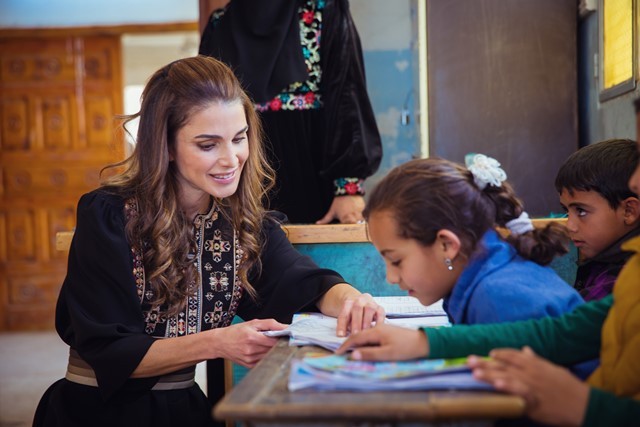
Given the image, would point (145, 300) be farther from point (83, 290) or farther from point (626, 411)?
point (626, 411)

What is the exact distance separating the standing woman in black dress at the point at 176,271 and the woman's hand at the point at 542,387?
649 mm

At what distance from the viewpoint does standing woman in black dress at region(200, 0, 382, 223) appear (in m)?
2.91

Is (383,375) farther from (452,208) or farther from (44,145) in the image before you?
(44,145)

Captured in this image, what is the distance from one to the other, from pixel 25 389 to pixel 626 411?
4688 mm

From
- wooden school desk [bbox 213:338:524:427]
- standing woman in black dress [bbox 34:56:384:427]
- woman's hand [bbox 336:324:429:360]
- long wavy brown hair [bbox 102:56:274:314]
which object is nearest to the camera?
wooden school desk [bbox 213:338:524:427]

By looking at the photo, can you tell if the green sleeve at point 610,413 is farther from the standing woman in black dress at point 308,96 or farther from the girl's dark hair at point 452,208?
the standing woman in black dress at point 308,96

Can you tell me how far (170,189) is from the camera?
2168 millimetres

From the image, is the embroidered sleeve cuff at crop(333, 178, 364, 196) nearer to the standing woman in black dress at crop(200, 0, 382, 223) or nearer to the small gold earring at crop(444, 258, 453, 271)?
the standing woman in black dress at crop(200, 0, 382, 223)

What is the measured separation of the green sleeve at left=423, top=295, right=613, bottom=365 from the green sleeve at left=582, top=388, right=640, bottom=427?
0.73ft

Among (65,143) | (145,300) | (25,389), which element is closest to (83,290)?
(145,300)

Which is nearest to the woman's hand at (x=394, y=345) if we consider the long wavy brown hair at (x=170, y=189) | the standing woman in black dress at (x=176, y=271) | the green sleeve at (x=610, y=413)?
the green sleeve at (x=610, y=413)

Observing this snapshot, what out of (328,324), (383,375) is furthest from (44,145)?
(383,375)

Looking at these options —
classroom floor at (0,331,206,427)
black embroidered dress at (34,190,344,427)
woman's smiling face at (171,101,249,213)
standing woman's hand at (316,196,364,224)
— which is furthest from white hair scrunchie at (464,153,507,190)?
classroom floor at (0,331,206,427)

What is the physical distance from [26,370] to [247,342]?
4467 mm
